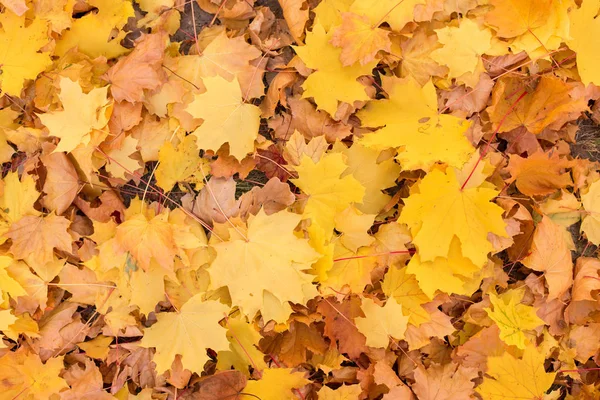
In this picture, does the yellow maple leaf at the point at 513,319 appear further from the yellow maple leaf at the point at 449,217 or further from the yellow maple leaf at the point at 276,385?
the yellow maple leaf at the point at 276,385

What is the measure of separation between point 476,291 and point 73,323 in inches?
56.1

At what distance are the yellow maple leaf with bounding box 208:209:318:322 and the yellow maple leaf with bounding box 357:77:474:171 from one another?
1.28 ft

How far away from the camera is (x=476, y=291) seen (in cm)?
174

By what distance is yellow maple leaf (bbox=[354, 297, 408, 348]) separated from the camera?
62.0 inches

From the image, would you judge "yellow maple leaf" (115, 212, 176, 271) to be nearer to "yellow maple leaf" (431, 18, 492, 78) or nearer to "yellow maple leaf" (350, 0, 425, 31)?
"yellow maple leaf" (350, 0, 425, 31)

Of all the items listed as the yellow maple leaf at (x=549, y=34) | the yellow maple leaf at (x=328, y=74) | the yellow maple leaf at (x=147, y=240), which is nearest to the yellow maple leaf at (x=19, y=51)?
the yellow maple leaf at (x=147, y=240)

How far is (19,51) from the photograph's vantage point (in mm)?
1557

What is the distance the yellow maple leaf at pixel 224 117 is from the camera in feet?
5.04

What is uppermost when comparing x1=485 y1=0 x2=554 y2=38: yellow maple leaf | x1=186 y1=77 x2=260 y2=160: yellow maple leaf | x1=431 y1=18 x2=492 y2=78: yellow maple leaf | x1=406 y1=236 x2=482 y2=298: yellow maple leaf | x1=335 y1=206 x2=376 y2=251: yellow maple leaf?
x1=485 y1=0 x2=554 y2=38: yellow maple leaf

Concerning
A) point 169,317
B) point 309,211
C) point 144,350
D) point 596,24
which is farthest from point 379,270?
point 596,24

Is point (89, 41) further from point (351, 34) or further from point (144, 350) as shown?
point (144, 350)

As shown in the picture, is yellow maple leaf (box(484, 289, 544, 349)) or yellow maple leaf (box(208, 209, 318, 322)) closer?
yellow maple leaf (box(208, 209, 318, 322))

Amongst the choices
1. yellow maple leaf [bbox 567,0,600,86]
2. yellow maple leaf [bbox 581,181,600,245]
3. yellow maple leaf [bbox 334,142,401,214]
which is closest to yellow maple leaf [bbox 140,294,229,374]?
yellow maple leaf [bbox 334,142,401,214]

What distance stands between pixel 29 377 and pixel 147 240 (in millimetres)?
651
